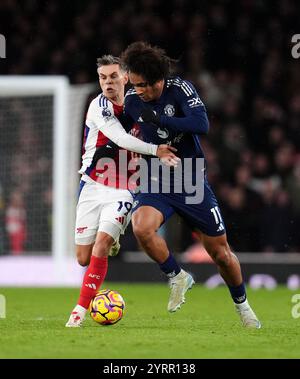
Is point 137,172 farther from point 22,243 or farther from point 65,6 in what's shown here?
point 65,6

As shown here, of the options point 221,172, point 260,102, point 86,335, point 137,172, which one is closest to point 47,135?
point 221,172

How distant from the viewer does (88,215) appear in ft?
26.2

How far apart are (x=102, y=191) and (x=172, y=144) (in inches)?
33.9

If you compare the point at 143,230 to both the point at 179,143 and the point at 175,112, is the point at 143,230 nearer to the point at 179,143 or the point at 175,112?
the point at 179,143

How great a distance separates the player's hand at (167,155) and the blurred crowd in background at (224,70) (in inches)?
292

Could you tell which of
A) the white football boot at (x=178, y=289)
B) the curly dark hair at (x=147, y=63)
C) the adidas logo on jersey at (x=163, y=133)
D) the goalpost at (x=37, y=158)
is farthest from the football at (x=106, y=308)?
the goalpost at (x=37, y=158)

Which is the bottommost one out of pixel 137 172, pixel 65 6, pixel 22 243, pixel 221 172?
pixel 22 243

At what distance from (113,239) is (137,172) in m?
0.63

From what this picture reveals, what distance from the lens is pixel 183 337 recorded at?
22.2 ft

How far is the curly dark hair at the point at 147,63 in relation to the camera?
7.18m

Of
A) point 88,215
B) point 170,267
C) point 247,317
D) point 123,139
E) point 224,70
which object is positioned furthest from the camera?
point 224,70

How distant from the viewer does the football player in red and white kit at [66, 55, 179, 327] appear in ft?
24.6

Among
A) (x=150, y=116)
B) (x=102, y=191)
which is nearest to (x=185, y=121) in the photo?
(x=150, y=116)

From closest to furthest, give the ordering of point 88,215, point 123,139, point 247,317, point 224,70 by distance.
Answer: point 123,139
point 247,317
point 88,215
point 224,70
